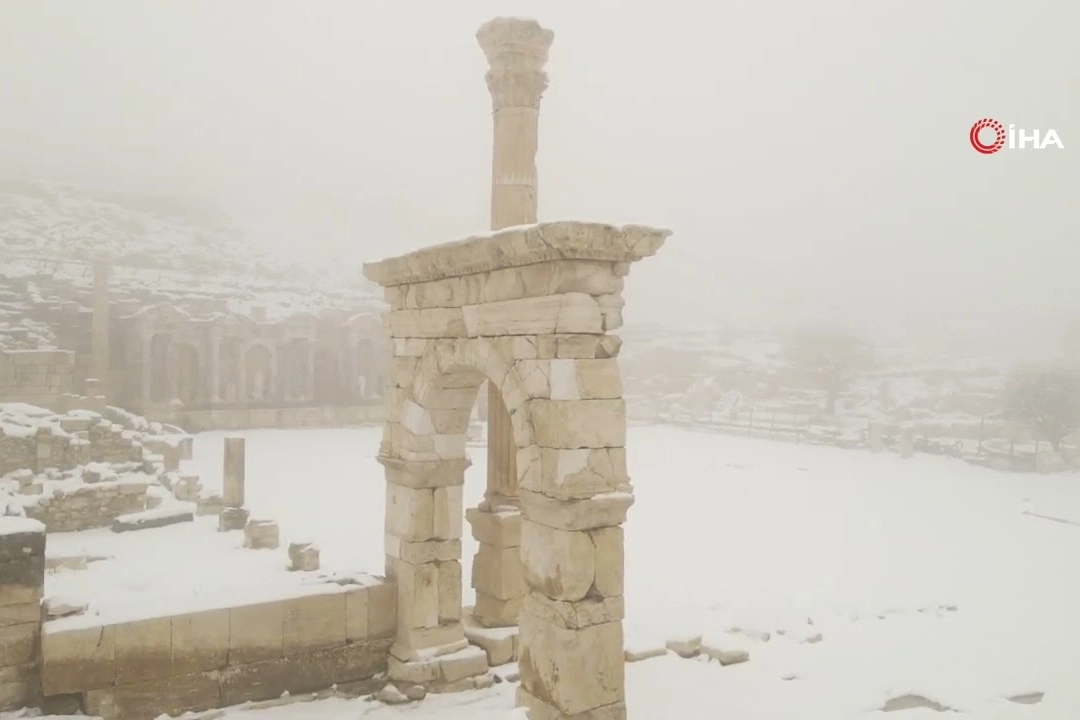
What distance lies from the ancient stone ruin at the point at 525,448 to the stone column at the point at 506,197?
0.11 ft

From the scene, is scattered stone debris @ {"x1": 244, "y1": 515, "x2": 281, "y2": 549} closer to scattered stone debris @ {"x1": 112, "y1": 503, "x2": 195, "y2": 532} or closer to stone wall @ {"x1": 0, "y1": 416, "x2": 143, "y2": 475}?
scattered stone debris @ {"x1": 112, "y1": 503, "x2": 195, "y2": 532}

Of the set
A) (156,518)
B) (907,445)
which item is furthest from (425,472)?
(907,445)

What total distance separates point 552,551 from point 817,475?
2159 centimetres

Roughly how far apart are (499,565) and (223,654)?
2.73m

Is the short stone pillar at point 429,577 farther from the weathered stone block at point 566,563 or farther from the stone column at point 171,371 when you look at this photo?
the stone column at point 171,371


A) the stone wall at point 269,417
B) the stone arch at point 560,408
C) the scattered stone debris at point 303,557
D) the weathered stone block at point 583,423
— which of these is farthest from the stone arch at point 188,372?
the weathered stone block at point 583,423

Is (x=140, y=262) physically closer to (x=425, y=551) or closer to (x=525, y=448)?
(x=425, y=551)

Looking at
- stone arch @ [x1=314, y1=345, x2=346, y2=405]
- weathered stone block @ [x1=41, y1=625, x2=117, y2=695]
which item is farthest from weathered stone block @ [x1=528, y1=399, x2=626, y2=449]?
stone arch @ [x1=314, y1=345, x2=346, y2=405]

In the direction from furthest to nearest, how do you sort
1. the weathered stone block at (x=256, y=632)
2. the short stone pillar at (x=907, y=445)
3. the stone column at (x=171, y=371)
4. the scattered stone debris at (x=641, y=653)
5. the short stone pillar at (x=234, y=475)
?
1. the stone column at (x=171, y=371)
2. the short stone pillar at (x=907, y=445)
3. the short stone pillar at (x=234, y=475)
4. the scattered stone debris at (x=641, y=653)
5. the weathered stone block at (x=256, y=632)

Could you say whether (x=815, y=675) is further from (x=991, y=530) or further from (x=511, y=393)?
(x=991, y=530)

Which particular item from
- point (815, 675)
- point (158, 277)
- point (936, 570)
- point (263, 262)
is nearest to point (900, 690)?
point (815, 675)

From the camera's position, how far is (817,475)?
25375mm

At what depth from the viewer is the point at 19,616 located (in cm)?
622

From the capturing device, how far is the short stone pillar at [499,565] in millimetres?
8281
